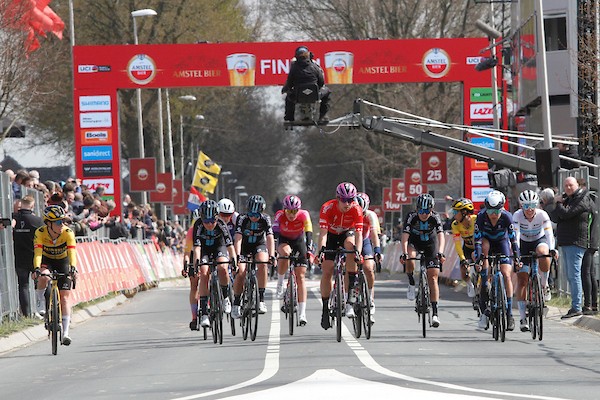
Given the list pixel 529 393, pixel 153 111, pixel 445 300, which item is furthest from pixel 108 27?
pixel 529 393

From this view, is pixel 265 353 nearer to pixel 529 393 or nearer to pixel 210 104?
pixel 529 393

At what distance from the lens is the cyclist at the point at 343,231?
1861cm

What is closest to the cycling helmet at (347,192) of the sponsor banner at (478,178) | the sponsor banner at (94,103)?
the sponsor banner at (478,178)

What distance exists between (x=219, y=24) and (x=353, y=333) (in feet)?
145

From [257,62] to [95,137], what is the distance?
17.4 ft

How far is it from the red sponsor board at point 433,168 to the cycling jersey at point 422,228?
88.1 ft

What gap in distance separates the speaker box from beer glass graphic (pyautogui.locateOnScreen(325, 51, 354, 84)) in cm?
1512

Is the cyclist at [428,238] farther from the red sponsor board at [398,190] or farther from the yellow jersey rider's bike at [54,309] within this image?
the red sponsor board at [398,190]

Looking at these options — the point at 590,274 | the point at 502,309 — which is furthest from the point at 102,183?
the point at 502,309

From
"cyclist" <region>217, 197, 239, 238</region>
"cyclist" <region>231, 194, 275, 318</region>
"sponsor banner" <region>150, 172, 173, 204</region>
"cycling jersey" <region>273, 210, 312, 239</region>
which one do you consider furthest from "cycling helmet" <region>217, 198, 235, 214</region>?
"sponsor banner" <region>150, 172, 173, 204</region>

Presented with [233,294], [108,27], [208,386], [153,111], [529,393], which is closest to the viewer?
[529,393]

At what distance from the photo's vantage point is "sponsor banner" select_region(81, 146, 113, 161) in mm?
43750

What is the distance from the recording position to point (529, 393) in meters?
12.0

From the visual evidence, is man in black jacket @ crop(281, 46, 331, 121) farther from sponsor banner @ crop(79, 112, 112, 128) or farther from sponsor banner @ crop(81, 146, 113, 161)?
sponsor banner @ crop(81, 146, 113, 161)
